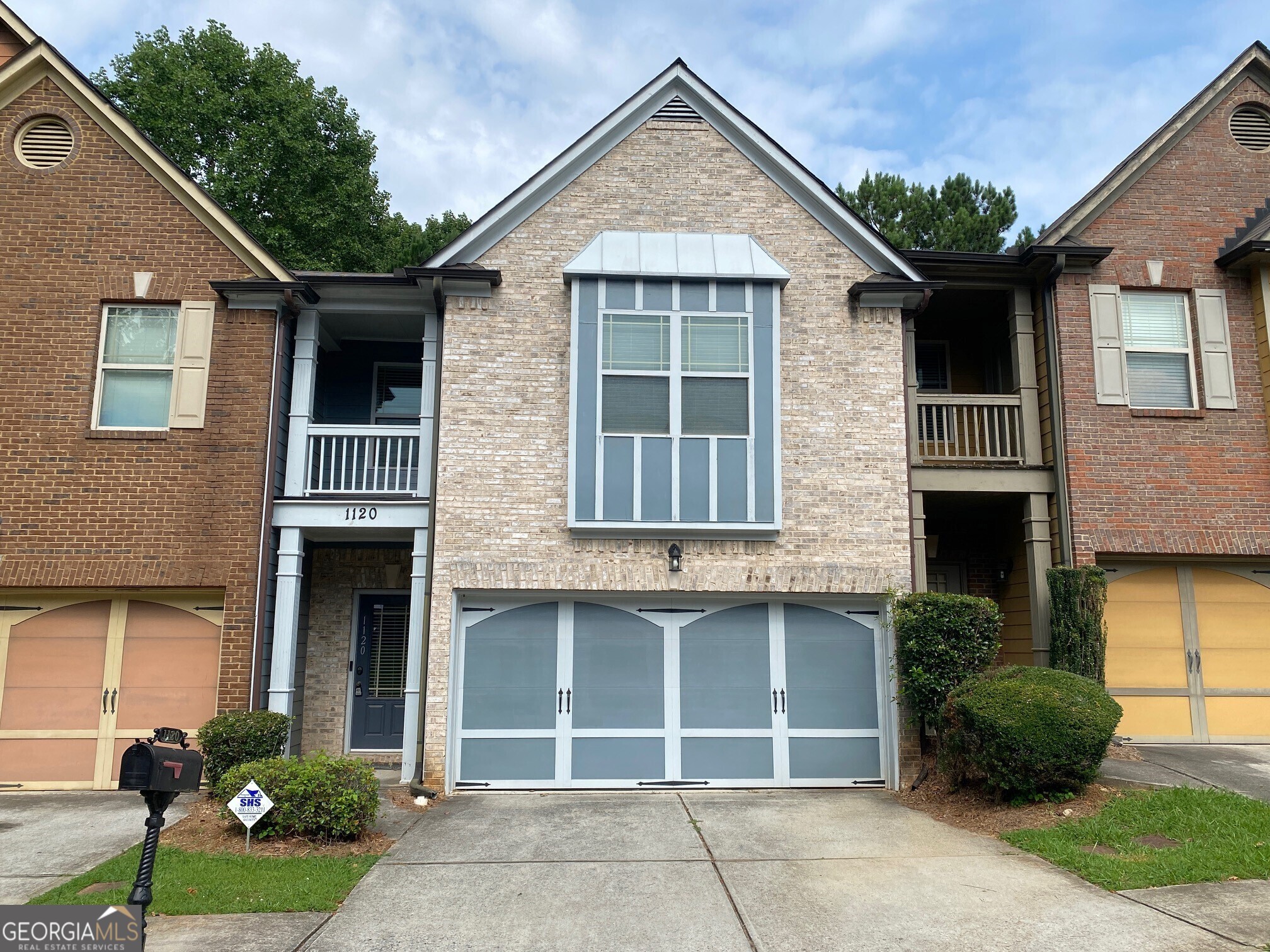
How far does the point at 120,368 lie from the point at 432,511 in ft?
14.0

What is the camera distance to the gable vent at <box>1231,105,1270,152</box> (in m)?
12.9

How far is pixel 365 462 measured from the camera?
38.5ft

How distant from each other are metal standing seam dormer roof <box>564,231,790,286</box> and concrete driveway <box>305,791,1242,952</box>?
627cm

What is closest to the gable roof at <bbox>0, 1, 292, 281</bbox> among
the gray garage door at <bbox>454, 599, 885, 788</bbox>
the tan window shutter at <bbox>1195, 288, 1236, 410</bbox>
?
the gray garage door at <bbox>454, 599, 885, 788</bbox>

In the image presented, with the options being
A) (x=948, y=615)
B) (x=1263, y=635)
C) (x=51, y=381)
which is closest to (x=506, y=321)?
(x=51, y=381)

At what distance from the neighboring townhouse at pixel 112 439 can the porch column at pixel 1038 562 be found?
9.83 metres

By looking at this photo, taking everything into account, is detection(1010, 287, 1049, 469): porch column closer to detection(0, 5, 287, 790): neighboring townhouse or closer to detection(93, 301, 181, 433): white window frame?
detection(0, 5, 287, 790): neighboring townhouse

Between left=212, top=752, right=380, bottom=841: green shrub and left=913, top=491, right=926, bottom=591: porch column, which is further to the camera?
left=913, top=491, right=926, bottom=591: porch column

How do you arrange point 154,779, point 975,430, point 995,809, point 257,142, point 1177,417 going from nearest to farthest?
1. point 154,779
2. point 995,809
3. point 1177,417
4. point 975,430
5. point 257,142

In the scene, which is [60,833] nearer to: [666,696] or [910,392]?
[666,696]

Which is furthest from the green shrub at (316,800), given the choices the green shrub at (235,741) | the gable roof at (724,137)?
the gable roof at (724,137)

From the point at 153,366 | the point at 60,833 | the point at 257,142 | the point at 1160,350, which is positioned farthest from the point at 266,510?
the point at 257,142

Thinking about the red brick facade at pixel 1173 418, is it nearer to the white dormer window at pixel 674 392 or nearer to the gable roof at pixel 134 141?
the white dormer window at pixel 674 392

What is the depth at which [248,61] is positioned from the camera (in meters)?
25.7
